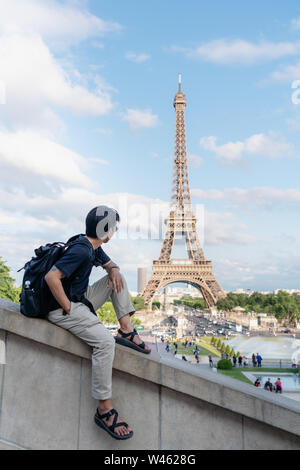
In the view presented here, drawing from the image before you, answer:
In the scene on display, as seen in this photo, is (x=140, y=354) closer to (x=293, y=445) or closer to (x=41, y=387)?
(x=41, y=387)

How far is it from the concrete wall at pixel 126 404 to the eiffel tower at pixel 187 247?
55.3 m

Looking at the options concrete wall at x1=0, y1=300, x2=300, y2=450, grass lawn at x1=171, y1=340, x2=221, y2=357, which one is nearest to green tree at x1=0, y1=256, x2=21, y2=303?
grass lawn at x1=171, y1=340, x2=221, y2=357

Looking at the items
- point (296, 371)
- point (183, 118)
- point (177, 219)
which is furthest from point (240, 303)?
point (296, 371)

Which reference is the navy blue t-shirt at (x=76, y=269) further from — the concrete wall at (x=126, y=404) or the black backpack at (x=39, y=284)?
the concrete wall at (x=126, y=404)

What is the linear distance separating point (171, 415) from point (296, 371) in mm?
22967

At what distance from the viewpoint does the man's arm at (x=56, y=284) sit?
3.12m

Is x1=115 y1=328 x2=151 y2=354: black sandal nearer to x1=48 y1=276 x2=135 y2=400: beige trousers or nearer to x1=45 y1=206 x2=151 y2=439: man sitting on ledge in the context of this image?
x1=45 y1=206 x2=151 y2=439: man sitting on ledge

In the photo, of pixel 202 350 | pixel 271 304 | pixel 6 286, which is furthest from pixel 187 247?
pixel 6 286

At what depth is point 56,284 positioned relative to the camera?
3129 millimetres

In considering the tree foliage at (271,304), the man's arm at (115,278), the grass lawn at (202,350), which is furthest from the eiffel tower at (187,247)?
the man's arm at (115,278)

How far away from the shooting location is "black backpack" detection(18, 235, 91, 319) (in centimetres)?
338

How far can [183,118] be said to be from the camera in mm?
68500

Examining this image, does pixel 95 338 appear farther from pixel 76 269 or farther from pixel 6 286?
pixel 6 286

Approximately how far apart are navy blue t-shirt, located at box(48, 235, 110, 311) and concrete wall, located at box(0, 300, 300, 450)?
0.40 meters
